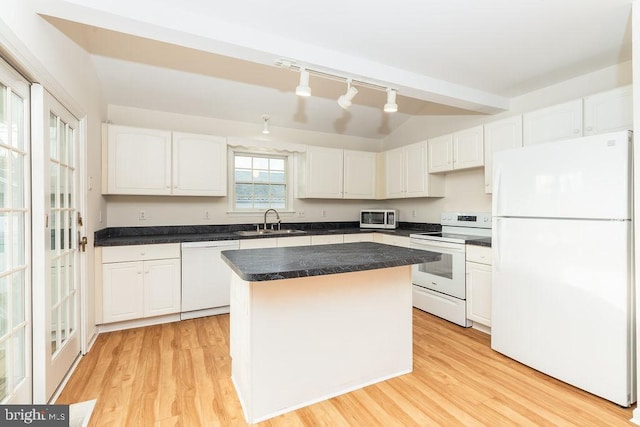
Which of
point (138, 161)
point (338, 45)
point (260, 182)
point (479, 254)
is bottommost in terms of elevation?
point (479, 254)

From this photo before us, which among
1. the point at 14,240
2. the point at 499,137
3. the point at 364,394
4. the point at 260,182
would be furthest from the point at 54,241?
the point at 499,137

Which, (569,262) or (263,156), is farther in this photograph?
(263,156)

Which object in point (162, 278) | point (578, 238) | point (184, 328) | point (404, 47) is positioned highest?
point (404, 47)

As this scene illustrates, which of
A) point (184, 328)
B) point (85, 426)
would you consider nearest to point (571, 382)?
point (85, 426)

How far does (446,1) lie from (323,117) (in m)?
2.61

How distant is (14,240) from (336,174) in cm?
356

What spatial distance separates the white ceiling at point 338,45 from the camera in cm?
198

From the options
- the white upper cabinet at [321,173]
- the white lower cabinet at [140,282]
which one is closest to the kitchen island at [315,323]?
the white lower cabinet at [140,282]

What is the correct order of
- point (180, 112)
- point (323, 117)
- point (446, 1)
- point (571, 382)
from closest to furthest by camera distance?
point (446, 1)
point (571, 382)
point (180, 112)
point (323, 117)

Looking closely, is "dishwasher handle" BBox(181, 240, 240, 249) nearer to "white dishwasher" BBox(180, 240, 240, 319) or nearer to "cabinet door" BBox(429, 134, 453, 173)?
"white dishwasher" BBox(180, 240, 240, 319)

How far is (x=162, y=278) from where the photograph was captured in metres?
3.21

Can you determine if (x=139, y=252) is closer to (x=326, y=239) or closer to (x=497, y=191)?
(x=326, y=239)

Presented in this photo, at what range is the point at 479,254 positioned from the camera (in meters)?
3.04

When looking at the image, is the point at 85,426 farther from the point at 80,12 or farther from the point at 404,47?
the point at 404,47
